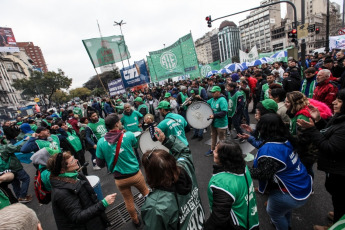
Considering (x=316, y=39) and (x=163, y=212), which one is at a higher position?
(x=316, y=39)

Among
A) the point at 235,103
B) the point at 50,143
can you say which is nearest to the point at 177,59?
the point at 235,103

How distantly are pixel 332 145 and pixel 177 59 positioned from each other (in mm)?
10092

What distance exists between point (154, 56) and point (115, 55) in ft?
11.7

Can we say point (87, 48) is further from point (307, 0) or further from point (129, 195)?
point (307, 0)

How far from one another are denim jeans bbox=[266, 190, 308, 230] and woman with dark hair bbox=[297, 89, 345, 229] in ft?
1.44

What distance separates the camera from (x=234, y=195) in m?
1.48

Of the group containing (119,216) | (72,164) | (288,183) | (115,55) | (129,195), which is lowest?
(119,216)

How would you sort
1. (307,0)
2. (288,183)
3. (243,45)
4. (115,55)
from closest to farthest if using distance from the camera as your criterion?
(288,183), (115,55), (307,0), (243,45)

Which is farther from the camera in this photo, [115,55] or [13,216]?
[115,55]

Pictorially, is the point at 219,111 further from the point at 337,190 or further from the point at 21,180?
the point at 21,180

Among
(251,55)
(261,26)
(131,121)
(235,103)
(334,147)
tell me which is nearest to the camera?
(334,147)

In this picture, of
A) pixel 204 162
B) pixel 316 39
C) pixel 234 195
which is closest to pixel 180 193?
pixel 234 195

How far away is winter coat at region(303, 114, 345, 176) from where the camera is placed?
1.71 metres

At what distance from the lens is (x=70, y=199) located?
5.88ft
